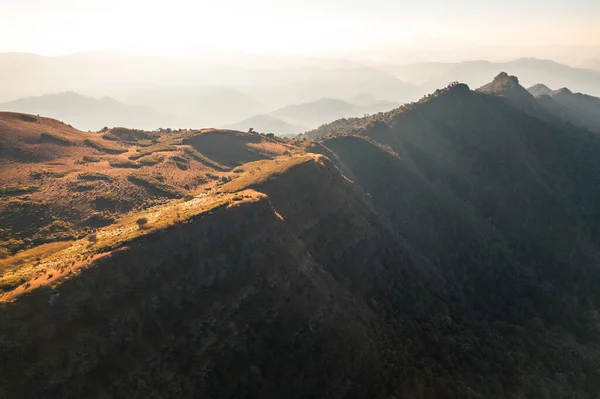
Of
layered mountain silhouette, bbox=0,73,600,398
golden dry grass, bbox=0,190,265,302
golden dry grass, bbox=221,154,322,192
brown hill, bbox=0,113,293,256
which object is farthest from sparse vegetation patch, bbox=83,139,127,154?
golden dry grass, bbox=0,190,265,302

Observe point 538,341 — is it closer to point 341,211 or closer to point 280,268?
point 341,211

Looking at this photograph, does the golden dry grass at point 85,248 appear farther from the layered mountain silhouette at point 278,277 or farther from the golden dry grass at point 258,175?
the golden dry grass at point 258,175

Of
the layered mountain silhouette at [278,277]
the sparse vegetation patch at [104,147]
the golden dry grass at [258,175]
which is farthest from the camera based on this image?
the sparse vegetation patch at [104,147]

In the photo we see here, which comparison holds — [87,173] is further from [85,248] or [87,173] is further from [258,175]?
[258,175]

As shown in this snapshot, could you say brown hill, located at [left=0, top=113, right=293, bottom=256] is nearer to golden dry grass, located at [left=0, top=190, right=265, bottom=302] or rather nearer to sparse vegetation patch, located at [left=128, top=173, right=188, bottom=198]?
sparse vegetation patch, located at [left=128, top=173, right=188, bottom=198]

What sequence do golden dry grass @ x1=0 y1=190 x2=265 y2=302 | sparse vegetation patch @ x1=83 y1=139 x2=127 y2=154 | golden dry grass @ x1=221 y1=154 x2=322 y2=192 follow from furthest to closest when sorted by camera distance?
sparse vegetation patch @ x1=83 y1=139 x2=127 y2=154 → golden dry grass @ x1=221 y1=154 x2=322 y2=192 → golden dry grass @ x1=0 y1=190 x2=265 y2=302

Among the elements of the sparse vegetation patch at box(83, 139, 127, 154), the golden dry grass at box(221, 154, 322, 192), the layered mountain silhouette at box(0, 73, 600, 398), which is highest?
the sparse vegetation patch at box(83, 139, 127, 154)

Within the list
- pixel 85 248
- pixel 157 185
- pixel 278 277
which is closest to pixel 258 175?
pixel 157 185

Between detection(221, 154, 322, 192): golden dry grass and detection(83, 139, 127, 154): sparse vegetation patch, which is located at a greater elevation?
detection(83, 139, 127, 154): sparse vegetation patch

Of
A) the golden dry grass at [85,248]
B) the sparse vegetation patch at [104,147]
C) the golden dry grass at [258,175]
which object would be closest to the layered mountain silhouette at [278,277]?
the golden dry grass at [85,248]
